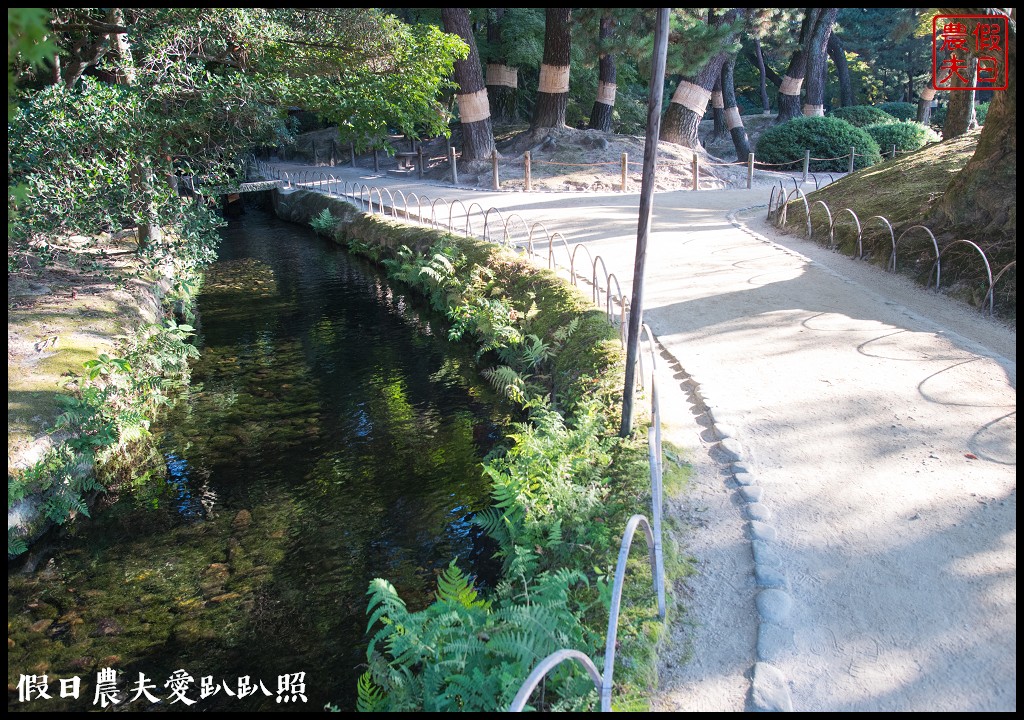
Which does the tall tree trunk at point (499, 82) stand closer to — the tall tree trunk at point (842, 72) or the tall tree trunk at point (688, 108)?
the tall tree trunk at point (688, 108)

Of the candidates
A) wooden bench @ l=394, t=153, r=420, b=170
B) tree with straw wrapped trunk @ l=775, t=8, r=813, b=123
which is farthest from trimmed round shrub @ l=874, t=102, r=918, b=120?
wooden bench @ l=394, t=153, r=420, b=170

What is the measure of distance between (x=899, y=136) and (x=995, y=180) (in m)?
15.6

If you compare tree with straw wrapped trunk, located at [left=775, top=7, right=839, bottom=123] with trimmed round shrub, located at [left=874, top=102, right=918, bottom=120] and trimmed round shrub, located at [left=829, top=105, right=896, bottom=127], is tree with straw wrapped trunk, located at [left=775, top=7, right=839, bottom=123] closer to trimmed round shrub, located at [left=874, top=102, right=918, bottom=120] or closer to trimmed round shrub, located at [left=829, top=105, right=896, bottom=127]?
trimmed round shrub, located at [left=829, top=105, right=896, bottom=127]

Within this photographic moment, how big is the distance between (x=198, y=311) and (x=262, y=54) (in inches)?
183

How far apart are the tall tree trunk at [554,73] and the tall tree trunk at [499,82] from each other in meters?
2.65

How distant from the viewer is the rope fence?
9.82 feet

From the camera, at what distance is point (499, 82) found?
2592 centimetres

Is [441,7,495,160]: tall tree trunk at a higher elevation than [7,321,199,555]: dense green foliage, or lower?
higher

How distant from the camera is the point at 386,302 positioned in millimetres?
13492

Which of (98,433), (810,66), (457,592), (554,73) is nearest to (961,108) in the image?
(554,73)

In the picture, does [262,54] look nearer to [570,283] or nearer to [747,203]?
[570,283]

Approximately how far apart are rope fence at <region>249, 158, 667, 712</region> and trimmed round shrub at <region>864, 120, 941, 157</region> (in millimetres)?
14010

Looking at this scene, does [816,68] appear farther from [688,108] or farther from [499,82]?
[499,82]

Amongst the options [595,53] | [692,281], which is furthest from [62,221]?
[595,53]
